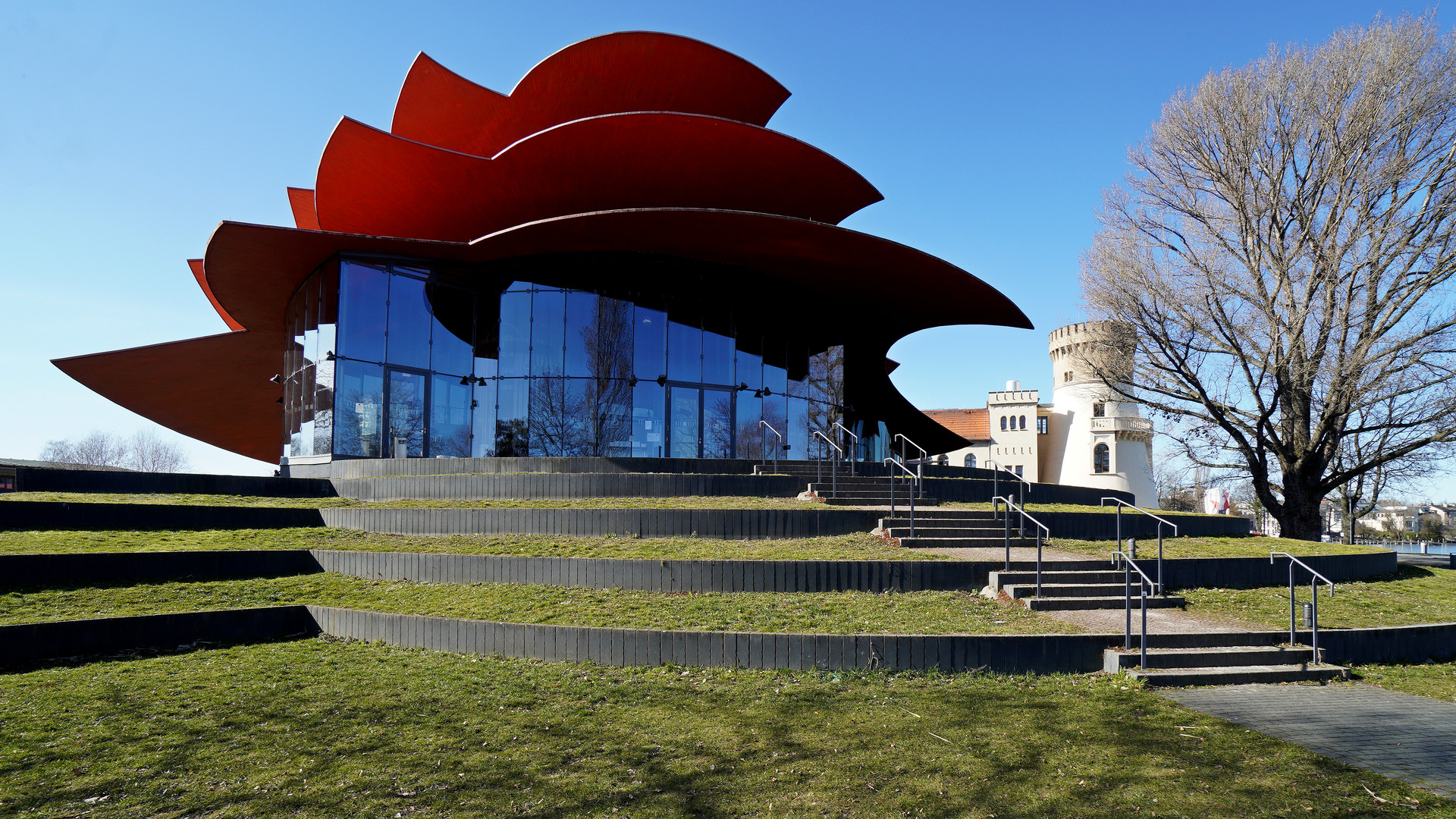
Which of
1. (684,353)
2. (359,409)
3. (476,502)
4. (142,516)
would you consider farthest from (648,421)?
(142,516)

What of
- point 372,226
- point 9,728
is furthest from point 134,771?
point 372,226

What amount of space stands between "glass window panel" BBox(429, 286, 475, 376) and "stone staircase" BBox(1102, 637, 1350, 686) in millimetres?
15100

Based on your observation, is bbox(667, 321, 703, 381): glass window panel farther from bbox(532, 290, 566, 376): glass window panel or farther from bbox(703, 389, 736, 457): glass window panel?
bbox(532, 290, 566, 376): glass window panel

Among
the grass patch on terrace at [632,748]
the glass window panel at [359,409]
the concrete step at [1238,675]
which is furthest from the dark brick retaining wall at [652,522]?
the glass window panel at [359,409]

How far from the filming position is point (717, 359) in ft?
66.0

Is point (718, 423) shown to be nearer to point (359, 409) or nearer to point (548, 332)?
point (548, 332)

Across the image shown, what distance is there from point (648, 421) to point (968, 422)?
54123 millimetres

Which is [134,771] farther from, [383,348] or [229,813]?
[383,348]

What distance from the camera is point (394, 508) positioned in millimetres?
12250

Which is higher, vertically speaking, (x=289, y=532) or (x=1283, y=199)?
(x=1283, y=199)

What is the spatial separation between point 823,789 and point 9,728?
595 cm

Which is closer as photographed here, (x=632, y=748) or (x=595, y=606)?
(x=632, y=748)

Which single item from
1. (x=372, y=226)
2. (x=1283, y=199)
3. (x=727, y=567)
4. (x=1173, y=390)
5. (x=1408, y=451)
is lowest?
(x=727, y=567)

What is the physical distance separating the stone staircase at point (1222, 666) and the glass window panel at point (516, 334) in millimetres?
14129
